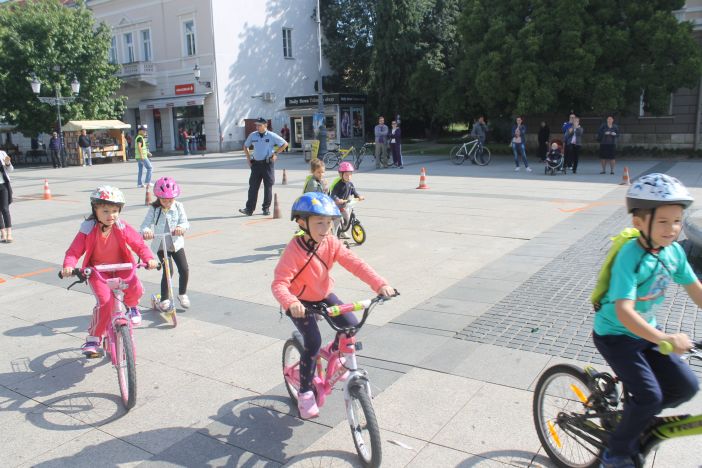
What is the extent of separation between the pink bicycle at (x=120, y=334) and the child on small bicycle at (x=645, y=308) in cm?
304

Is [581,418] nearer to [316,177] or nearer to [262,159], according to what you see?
[316,177]

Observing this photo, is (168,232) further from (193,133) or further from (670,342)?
(193,133)

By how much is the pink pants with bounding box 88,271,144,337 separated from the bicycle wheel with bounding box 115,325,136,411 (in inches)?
15.2

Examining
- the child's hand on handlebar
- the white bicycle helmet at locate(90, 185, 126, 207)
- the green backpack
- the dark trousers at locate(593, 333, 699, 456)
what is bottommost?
the dark trousers at locate(593, 333, 699, 456)

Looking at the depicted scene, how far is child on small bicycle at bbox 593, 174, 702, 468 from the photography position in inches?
105

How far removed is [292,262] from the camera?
356 cm

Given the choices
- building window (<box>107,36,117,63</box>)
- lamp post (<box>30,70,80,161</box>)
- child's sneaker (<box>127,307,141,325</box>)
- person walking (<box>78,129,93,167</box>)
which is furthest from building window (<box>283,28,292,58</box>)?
child's sneaker (<box>127,307,141,325</box>)

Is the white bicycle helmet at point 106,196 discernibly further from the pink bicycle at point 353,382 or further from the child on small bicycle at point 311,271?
the pink bicycle at point 353,382

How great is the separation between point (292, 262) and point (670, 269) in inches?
79.5

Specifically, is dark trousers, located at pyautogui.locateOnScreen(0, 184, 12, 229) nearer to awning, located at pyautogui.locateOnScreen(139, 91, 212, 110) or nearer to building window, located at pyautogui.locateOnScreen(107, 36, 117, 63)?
awning, located at pyautogui.locateOnScreen(139, 91, 212, 110)

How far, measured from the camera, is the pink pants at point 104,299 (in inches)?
177

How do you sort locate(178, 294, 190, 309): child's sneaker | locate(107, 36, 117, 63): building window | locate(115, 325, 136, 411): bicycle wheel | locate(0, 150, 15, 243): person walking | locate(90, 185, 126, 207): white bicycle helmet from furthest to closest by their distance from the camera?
locate(107, 36, 117, 63): building window, locate(0, 150, 15, 243): person walking, locate(178, 294, 190, 309): child's sneaker, locate(90, 185, 126, 207): white bicycle helmet, locate(115, 325, 136, 411): bicycle wheel

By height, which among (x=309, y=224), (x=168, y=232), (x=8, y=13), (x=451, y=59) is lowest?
(x=168, y=232)

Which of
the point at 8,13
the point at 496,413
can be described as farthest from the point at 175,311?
the point at 8,13
